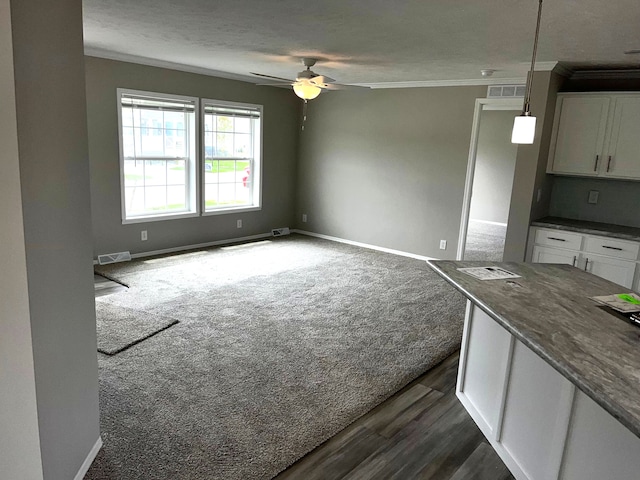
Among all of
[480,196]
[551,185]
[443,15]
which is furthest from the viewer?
[480,196]

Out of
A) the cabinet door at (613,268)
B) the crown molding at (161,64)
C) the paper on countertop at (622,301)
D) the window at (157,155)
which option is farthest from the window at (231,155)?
the paper on countertop at (622,301)

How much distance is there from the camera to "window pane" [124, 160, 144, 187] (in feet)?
18.3

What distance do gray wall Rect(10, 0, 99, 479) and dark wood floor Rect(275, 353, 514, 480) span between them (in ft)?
3.30

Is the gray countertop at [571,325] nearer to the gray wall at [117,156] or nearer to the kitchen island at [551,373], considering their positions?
the kitchen island at [551,373]

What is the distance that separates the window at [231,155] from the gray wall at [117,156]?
0.13 meters

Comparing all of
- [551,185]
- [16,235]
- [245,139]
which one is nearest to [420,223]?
[551,185]

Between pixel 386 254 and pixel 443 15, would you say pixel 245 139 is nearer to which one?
pixel 386 254

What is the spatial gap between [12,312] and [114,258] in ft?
15.5

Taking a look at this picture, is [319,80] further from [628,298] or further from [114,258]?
[114,258]

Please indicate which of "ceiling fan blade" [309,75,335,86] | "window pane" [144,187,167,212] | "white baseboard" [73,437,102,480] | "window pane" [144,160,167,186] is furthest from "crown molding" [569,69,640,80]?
"white baseboard" [73,437,102,480]

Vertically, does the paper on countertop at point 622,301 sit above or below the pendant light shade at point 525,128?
below

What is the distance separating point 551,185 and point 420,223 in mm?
1922

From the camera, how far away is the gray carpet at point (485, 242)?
689 centimetres

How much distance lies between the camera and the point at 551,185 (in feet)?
16.1
